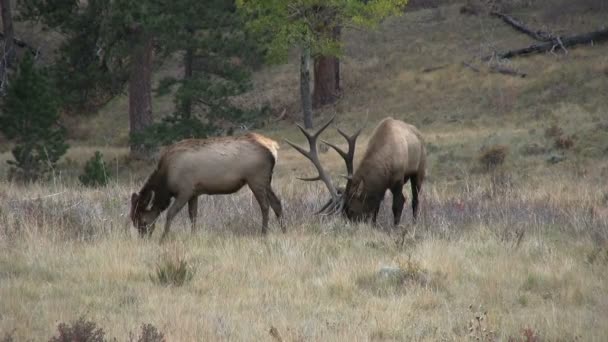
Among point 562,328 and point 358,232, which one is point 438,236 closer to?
point 358,232

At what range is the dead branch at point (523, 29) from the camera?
31.7 meters

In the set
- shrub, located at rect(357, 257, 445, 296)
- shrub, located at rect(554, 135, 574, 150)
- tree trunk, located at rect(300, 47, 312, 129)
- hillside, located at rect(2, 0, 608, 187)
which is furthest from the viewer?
tree trunk, located at rect(300, 47, 312, 129)

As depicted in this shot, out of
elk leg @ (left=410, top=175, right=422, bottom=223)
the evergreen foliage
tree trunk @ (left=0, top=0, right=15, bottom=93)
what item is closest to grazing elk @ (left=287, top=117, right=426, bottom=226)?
elk leg @ (left=410, top=175, right=422, bottom=223)

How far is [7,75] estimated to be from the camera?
29.5 metres

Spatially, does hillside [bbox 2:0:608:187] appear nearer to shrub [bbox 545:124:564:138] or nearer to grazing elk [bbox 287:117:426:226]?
shrub [bbox 545:124:564:138]

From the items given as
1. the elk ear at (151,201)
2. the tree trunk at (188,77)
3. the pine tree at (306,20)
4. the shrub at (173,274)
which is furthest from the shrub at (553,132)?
the shrub at (173,274)

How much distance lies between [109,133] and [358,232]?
25480 millimetres

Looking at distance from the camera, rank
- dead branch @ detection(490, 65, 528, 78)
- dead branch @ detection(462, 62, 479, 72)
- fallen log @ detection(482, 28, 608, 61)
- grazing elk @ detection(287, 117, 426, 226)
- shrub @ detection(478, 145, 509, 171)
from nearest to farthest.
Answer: grazing elk @ detection(287, 117, 426, 226), shrub @ detection(478, 145, 509, 171), dead branch @ detection(490, 65, 528, 78), fallen log @ detection(482, 28, 608, 61), dead branch @ detection(462, 62, 479, 72)

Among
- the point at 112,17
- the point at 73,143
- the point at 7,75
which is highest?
the point at 112,17

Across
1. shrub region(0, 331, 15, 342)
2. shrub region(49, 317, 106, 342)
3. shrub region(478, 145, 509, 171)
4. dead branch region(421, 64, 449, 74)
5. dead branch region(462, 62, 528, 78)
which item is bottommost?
shrub region(478, 145, 509, 171)

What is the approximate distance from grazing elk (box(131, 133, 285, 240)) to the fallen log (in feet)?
75.8

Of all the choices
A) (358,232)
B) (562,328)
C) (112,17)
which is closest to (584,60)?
(112,17)

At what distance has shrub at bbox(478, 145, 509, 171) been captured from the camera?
68.4ft

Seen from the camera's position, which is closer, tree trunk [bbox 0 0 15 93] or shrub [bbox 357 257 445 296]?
shrub [bbox 357 257 445 296]
